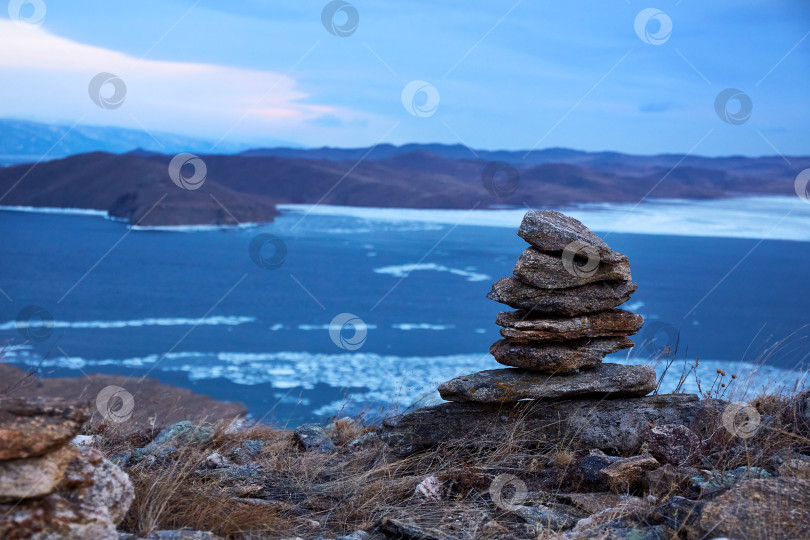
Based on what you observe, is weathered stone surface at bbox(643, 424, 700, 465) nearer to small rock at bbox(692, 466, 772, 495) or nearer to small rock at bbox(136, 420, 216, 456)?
small rock at bbox(692, 466, 772, 495)

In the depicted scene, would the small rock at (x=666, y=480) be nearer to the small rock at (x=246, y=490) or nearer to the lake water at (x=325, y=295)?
the small rock at (x=246, y=490)

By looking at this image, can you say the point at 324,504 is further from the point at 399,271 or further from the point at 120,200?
the point at 120,200

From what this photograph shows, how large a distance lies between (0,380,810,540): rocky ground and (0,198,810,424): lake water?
12066mm

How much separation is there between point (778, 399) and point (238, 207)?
54.5 meters

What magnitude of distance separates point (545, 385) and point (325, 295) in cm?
3737

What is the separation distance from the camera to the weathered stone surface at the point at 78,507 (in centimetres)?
358

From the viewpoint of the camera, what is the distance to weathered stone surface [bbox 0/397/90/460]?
3.59 metres

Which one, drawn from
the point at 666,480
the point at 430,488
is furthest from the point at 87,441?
the point at 666,480

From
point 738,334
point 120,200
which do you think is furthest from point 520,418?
point 120,200

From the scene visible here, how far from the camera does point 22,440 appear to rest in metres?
3.59

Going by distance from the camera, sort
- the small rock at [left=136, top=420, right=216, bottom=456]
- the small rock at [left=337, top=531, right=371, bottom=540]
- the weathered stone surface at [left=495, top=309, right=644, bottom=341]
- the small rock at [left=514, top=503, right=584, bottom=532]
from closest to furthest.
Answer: the small rock at [left=337, top=531, right=371, bottom=540] → the small rock at [left=514, top=503, right=584, bottom=532] → the weathered stone surface at [left=495, top=309, right=644, bottom=341] → the small rock at [left=136, top=420, right=216, bottom=456]

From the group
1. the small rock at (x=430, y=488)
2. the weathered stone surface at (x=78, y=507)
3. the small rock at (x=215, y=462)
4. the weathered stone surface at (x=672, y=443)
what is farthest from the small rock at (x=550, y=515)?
the small rock at (x=215, y=462)

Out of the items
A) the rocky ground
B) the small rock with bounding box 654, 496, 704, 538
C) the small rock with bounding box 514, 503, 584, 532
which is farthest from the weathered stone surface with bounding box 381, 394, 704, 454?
the small rock with bounding box 654, 496, 704, 538

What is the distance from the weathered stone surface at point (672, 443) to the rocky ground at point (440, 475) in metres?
0.01
